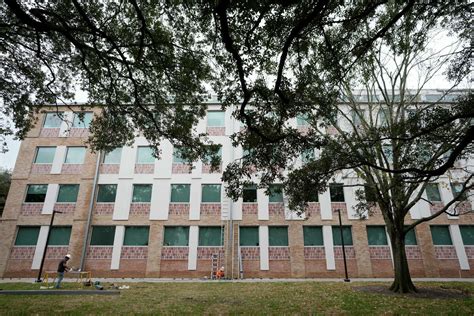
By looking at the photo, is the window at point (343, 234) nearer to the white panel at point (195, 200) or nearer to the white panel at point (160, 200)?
the white panel at point (195, 200)

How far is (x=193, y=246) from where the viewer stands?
20953 millimetres

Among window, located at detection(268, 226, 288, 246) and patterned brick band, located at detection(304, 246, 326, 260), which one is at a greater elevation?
window, located at detection(268, 226, 288, 246)

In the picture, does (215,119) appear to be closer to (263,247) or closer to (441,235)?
(263,247)

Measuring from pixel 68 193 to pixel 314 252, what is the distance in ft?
63.5

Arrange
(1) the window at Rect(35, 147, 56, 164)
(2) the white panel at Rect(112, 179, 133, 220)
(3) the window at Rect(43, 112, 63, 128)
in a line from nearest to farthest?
(2) the white panel at Rect(112, 179, 133, 220), (1) the window at Rect(35, 147, 56, 164), (3) the window at Rect(43, 112, 63, 128)

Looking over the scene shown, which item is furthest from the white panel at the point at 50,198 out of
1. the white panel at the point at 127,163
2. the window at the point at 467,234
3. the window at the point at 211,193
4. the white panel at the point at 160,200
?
the window at the point at 467,234

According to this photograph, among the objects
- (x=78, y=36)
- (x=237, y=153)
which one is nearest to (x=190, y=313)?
(x=78, y=36)

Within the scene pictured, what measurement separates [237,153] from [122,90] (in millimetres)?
13241

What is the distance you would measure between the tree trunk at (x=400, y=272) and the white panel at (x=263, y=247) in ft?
29.7

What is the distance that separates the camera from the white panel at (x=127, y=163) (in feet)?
75.3

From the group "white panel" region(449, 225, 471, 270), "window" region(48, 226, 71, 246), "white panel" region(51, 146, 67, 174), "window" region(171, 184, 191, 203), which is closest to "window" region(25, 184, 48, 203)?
"white panel" region(51, 146, 67, 174)

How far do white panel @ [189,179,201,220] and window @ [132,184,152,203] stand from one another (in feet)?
11.1

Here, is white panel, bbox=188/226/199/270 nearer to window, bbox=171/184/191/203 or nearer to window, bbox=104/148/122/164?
window, bbox=171/184/191/203

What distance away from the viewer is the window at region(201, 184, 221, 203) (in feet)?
72.6
